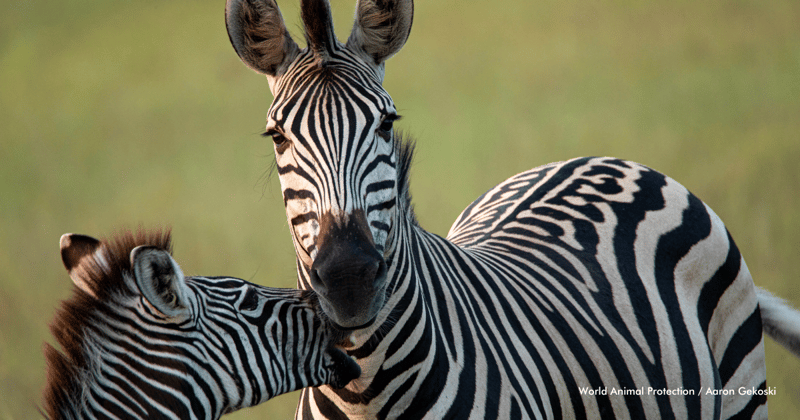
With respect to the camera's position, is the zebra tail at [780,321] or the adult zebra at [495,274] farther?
the zebra tail at [780,321]

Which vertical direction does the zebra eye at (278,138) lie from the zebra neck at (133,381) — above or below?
above

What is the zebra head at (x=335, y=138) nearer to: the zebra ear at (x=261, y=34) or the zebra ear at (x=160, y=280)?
the zebra ear at (x=261, y=34)

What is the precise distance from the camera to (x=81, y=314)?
2379 mm

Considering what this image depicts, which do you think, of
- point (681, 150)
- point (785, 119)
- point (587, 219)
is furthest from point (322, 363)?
point (785, 119)

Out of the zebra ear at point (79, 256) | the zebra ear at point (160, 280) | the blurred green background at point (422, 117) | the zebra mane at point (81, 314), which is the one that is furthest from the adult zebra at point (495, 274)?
the blurred green background at point (422, 117)

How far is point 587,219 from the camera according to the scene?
4277mm

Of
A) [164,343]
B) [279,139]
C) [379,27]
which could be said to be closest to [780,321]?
[379,27]

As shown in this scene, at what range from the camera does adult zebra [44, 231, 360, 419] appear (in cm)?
229

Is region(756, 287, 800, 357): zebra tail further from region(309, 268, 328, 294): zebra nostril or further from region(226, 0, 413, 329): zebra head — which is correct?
region(309, 268, 328, 294): zebra nostril

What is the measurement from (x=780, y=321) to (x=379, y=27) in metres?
3.73

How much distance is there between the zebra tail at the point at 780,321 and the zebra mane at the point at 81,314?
4390 mm

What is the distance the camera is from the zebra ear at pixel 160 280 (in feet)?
7.32

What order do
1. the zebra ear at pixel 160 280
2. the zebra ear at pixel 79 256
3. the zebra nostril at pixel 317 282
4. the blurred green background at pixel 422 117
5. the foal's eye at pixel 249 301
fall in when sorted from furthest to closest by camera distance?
the blurred green background at pixel 422 117
the foal's eye at pixel 249 301
the zebra ear at pixel 79 256
the zebra nostril at pixel 317 282
the zebra ear at pixel 160 280

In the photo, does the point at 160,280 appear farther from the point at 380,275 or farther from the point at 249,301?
the point at 380,275
